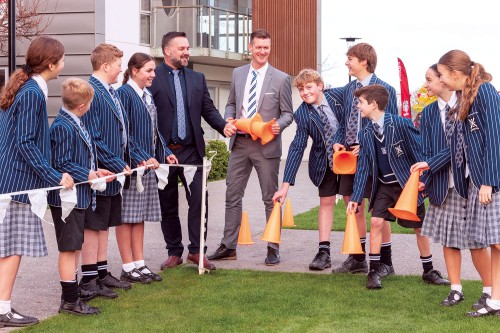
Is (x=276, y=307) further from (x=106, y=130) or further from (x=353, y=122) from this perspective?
(x=353, y=122)

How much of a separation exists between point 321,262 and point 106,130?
2.52m

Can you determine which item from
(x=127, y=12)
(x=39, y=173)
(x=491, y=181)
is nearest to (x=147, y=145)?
(x=39, y=173)

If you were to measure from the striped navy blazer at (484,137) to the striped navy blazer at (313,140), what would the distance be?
2.34 metres

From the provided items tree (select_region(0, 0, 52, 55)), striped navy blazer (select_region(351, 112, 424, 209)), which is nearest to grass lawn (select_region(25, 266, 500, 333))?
striped navy blazer (select_region(351, 112, 424, 209))

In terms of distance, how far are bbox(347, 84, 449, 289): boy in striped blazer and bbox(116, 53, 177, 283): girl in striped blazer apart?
177cm

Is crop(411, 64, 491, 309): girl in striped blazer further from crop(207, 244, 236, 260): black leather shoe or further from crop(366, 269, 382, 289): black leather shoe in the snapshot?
crop(207, 244, 236, 260): black leather shoe

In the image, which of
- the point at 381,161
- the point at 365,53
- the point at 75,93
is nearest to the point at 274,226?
the point at 381,161

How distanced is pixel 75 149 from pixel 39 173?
56 cm

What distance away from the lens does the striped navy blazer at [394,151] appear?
7.84m

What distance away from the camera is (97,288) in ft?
24.1

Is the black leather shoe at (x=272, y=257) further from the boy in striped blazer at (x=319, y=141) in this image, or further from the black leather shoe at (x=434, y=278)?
the black leather shoe at (x=434, y=278)

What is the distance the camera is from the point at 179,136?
8.88 meters

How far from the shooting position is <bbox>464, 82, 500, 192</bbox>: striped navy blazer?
21.0ft

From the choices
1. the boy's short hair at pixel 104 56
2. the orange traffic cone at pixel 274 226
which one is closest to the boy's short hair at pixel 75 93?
the boy's short hair at pixel 104 56
